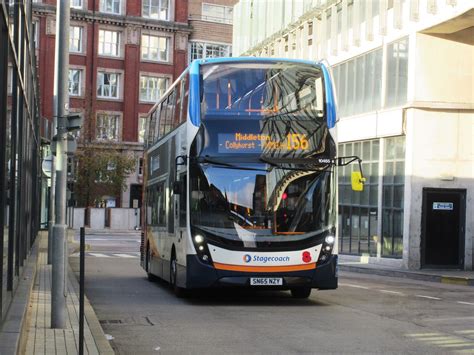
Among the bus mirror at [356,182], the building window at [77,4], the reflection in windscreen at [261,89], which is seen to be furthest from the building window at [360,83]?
the building window at [77,4]

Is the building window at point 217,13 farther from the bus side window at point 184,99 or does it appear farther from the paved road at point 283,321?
the bus side window at point 184,99

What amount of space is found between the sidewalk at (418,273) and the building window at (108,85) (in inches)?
1637

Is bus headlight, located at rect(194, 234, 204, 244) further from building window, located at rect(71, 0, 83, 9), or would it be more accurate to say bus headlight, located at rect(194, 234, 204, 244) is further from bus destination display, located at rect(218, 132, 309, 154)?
building window, located at rect(71, 0, 83, 9)

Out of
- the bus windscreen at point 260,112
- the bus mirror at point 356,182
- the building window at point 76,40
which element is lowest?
the bus mirror at point 356,182

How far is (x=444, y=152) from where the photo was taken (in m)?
28.6

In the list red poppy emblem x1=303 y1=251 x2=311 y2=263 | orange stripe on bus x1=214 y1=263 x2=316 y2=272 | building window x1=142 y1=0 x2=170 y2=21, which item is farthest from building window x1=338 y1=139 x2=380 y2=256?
building window x1=142 y1=0 x2=170 y2=21

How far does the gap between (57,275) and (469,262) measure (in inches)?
832

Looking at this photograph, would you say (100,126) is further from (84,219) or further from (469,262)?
(469,262)

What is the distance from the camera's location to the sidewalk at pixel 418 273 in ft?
81.3

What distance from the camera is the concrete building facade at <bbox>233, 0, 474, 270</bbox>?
28438 millimetres

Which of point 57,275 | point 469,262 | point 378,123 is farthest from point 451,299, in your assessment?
point 378,123

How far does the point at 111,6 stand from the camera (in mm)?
69625

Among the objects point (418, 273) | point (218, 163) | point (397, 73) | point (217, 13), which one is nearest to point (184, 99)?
point (218, 163)

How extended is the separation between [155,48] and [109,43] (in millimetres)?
4118
